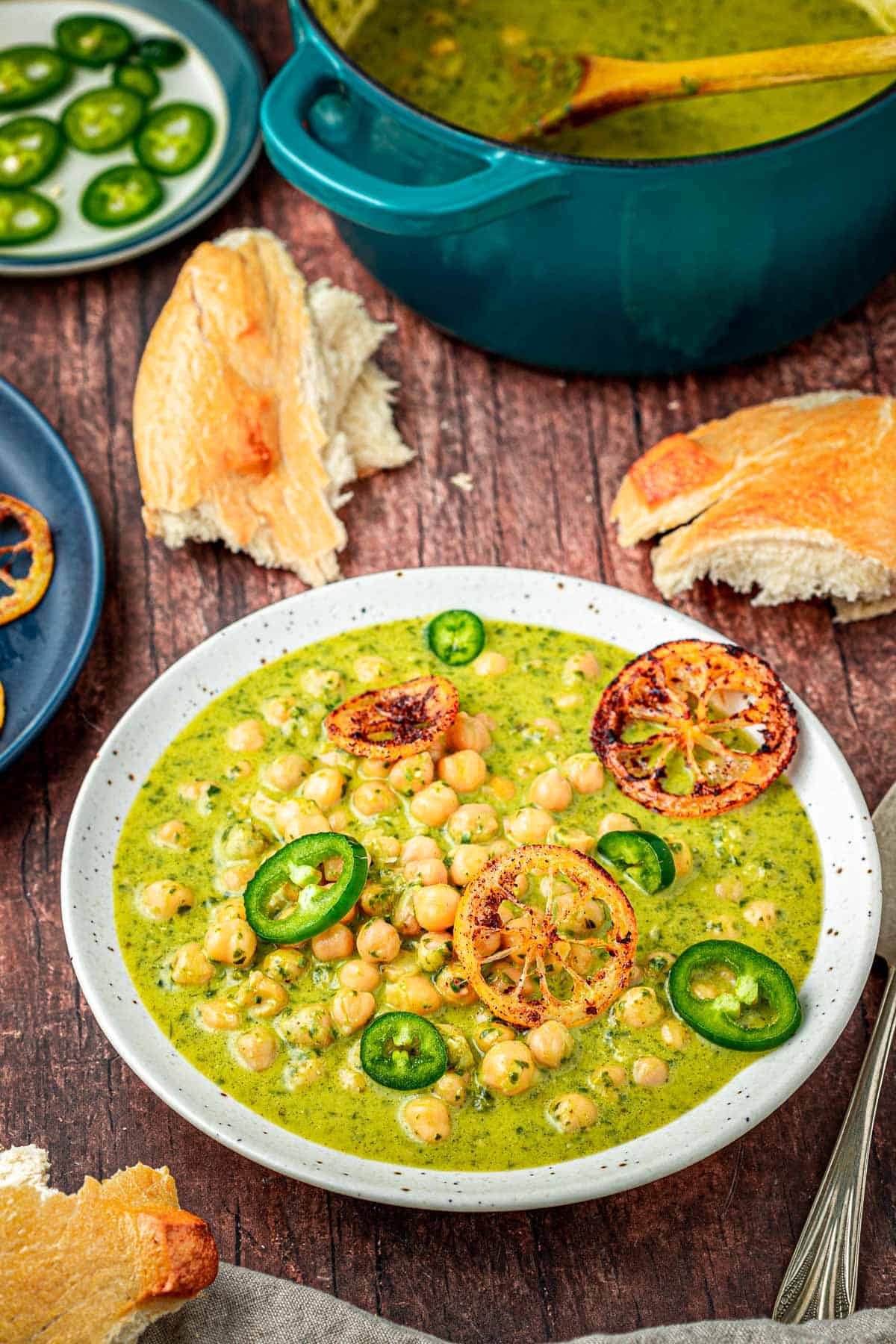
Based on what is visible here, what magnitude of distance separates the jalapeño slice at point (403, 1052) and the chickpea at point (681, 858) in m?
0.68

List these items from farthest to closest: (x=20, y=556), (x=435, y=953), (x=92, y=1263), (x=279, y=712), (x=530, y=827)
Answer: (x=20, y=556) < (x=279, y=712) < (x=530, y=827) < (x=435, y=953) < (x=92, y=1263)

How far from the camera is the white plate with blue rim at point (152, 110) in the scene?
173 inches

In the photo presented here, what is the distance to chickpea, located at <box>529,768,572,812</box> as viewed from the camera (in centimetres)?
325

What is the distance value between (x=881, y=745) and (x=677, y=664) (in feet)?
2.37

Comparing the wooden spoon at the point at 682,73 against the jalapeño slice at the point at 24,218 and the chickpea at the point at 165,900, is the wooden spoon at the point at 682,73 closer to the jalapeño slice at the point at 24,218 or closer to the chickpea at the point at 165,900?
the jalapeño slice at the point at 24,218

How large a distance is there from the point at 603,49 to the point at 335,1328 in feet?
11.3

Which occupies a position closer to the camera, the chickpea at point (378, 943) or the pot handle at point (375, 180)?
the chickpea at point (378, 943)

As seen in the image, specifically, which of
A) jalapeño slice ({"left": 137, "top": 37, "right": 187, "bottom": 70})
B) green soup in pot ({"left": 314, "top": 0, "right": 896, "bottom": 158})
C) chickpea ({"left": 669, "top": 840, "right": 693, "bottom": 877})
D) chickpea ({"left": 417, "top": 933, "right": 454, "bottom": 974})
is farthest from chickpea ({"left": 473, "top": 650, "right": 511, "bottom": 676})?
jalapeño slice ({"left": 137, "top": 37, "right": 187, "bottom": 70})

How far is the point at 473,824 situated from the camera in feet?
10.5

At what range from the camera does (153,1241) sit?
2.52 meters

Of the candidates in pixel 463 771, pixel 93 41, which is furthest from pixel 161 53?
pixel 463 771

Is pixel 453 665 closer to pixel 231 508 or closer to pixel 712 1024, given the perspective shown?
pixel 231 508

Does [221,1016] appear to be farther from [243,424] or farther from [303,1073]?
[243,424]

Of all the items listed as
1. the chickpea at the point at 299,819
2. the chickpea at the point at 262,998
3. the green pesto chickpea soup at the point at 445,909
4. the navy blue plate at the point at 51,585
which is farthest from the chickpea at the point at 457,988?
the navy blue plate at the point at 51,585
